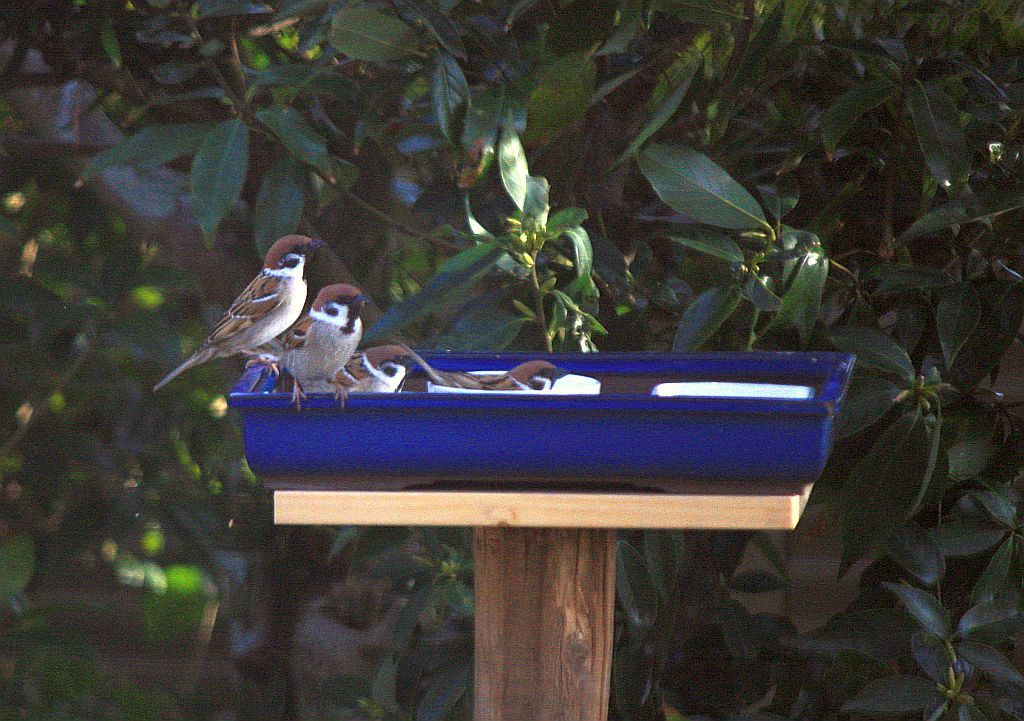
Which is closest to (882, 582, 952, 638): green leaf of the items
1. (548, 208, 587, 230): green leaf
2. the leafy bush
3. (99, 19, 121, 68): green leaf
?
the leafy bush

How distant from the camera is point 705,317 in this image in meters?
1.43

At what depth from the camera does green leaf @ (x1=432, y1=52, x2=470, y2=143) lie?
140 cm

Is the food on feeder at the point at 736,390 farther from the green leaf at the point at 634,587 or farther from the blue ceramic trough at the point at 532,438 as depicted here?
the green leaf at the point at 634,587

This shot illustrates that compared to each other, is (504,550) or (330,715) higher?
(504,550)

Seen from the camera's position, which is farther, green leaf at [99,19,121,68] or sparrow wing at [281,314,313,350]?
green leaf at [99,19,121,68]

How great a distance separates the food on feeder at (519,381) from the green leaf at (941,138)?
55 centimetres

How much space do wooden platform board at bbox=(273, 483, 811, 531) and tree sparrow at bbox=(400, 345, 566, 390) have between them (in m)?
0.14

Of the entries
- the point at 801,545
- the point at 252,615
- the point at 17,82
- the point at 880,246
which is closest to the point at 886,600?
the point at 880,246

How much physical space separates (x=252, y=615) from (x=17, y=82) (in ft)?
3.13

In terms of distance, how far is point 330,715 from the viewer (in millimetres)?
2180

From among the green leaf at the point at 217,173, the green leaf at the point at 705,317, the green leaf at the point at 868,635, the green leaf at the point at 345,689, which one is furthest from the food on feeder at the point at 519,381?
the green leaf at the point at 345,689

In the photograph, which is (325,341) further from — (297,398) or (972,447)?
(972,447)

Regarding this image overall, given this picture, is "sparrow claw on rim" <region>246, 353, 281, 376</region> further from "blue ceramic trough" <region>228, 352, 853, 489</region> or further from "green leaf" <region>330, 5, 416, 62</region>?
"green leaf" <region>330, 5, 416, 62</region>

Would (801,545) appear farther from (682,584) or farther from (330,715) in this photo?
(330,715)
